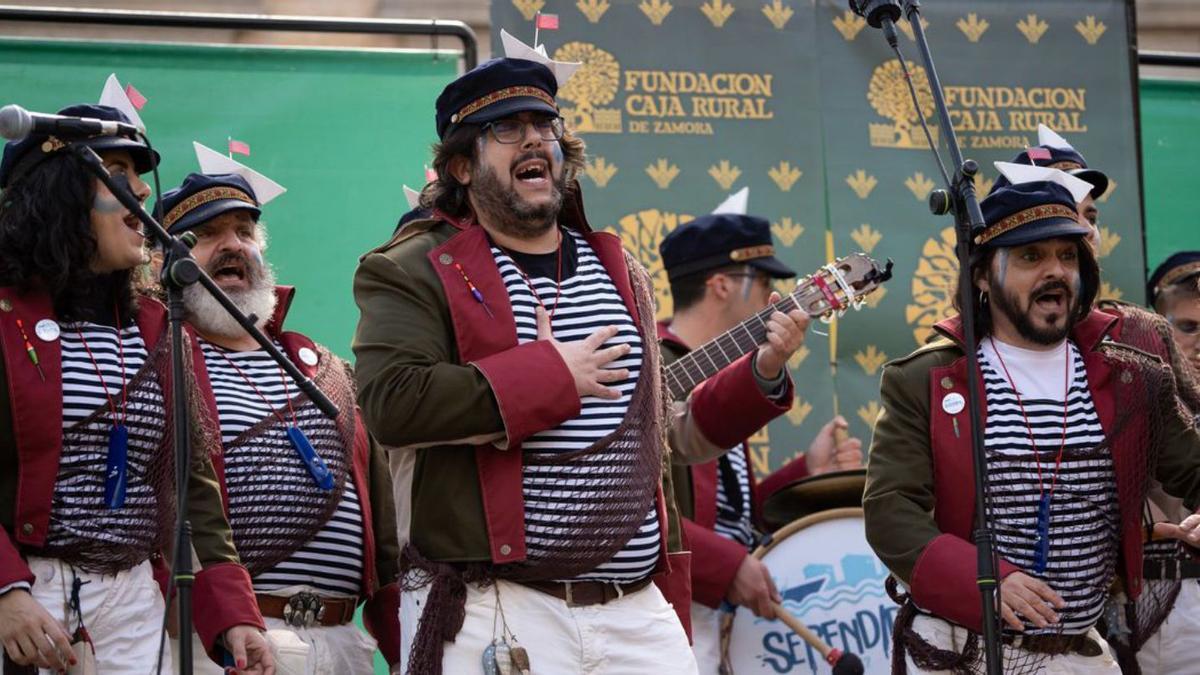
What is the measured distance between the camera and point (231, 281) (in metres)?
5.68

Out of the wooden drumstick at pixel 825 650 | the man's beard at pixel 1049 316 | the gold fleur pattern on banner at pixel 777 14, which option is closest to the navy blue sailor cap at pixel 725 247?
Answer: the gold fleur pattern on banner at pixel 777 14

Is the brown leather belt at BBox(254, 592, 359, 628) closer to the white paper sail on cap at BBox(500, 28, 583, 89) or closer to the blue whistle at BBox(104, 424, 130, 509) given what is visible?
the blue whistle at BBox(104, 424, 130, 509)

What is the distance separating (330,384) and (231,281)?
1.48ft

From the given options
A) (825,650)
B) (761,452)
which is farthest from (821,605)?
(761,452)

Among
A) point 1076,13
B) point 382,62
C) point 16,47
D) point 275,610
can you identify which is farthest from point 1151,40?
point 275,610

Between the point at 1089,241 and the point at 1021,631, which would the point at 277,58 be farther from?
the point at 1021,631

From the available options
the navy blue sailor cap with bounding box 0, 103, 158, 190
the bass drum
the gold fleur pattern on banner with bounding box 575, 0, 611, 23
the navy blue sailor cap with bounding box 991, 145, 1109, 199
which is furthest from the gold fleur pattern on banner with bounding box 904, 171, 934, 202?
the navy blue sailor cap with bounding box 0, 103, 158, 190

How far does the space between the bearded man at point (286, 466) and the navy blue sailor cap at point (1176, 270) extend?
3172 millimetres

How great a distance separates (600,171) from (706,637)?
1986 millimetres

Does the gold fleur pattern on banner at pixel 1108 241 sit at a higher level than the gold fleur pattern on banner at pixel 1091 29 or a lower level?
lower

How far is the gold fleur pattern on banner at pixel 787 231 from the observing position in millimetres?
7430

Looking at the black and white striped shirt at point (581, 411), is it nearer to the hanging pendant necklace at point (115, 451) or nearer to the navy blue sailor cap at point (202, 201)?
the hanging pendant necklace at point (115, 451)

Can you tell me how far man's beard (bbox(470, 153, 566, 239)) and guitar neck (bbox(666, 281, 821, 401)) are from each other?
1.28 meters

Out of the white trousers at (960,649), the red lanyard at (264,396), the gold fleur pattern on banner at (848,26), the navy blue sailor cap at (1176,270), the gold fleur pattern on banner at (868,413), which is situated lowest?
the white trousers at (960,649)
